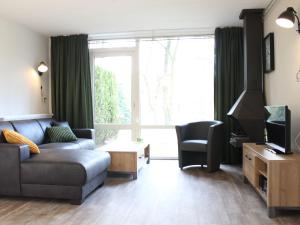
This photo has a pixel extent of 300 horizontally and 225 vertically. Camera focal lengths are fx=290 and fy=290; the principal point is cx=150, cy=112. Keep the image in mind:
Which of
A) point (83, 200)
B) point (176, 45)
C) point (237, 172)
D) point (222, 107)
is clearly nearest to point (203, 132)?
point (222, 107)

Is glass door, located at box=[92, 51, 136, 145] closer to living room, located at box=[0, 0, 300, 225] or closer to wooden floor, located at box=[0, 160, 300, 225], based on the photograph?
living room, located at box=[0, 0, 300, 225]

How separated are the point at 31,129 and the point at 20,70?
1.11 m

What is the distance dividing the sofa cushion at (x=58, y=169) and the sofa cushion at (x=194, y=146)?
5.74 ft

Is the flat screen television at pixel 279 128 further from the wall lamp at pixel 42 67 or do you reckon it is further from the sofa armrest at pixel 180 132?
the wall lamp at pixel 42 67

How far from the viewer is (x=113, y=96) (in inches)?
224

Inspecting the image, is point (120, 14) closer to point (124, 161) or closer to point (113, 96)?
point (113, 96)

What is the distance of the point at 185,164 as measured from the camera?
15.4ft

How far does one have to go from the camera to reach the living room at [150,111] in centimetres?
291

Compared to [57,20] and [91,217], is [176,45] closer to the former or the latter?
[57,20]

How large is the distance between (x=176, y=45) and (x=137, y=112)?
147 cm

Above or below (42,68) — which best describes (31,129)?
below

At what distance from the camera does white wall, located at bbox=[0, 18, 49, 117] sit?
4.50 m

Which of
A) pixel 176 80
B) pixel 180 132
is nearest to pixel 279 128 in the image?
pixel 180 132

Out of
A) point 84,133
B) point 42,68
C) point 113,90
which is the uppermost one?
point 42,68
